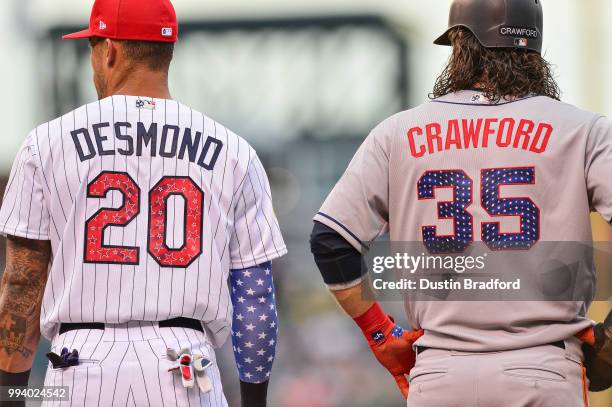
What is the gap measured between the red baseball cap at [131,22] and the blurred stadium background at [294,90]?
7016 mm

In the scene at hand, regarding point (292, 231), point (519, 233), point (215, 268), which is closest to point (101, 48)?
point (215, 268)

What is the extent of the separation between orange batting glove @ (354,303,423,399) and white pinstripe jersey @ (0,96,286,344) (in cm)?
42

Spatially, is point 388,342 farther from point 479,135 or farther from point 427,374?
point 479,135

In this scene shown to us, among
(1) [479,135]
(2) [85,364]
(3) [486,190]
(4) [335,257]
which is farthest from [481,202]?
Result: (2) [85,364]

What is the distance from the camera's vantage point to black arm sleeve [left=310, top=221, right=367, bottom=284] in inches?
127

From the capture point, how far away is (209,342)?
3.19 m

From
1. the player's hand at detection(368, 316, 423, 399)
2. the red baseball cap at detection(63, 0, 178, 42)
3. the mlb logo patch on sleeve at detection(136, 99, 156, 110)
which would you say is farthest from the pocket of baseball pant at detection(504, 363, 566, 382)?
the red baseball cap at detection(63, 0, 178, 42)

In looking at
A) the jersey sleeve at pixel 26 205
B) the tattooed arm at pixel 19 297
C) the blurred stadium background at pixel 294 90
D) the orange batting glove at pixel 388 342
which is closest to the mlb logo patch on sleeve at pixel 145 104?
the jersey sleeve at pixel 26 205

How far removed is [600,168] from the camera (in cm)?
301

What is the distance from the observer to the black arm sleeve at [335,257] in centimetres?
322

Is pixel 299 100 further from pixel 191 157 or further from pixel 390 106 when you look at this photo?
pixel 191 157

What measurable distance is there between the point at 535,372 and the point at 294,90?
8.08 metres

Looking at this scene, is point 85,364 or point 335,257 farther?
point 335,257

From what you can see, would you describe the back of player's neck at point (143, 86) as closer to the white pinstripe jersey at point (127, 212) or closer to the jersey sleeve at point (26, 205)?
the white pinstripe jersey at point (127, 212)
